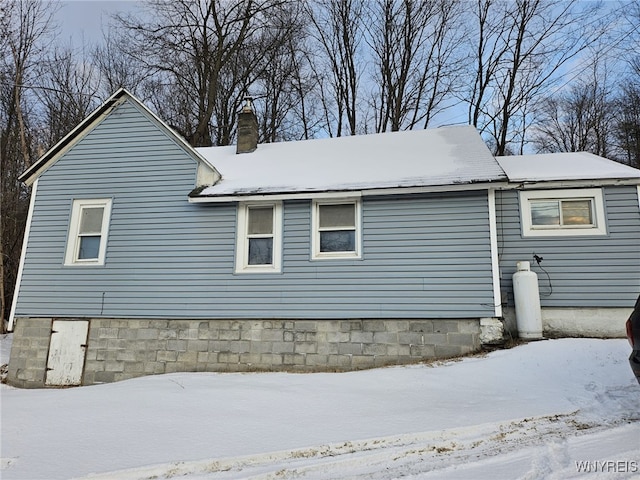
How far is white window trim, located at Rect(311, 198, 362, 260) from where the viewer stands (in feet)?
27.9

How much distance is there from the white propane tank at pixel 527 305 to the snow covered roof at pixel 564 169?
210 cm

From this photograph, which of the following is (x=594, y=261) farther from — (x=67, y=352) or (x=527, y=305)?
(x=67, y=352)

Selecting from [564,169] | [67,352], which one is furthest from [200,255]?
[564,169]

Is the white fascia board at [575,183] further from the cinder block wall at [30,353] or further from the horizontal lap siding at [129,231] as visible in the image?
the cinder block wall at [30,353]

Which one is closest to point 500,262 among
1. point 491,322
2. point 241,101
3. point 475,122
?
point 491,322

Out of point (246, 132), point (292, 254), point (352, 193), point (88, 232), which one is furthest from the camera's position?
point (246, 132)

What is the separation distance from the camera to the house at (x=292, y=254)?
806 cm

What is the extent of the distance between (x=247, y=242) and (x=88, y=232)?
12.7ft

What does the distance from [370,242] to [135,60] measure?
1843 cm

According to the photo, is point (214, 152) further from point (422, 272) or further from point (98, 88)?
point (98, 88)

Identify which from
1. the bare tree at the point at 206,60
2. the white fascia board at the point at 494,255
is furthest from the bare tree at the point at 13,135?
the white fascia board at the point at 494,255

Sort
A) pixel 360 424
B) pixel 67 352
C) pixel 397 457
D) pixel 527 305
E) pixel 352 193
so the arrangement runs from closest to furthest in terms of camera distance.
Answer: pixel 397 457
pixel 360 424
pixel 527 305
pixel 352 193
pixel 67 352

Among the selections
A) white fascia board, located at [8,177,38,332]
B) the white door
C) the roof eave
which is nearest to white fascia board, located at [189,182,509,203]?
the roof eave

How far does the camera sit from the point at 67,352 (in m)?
9.12
